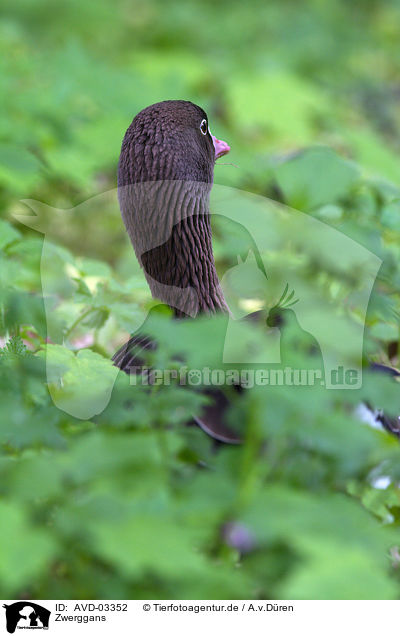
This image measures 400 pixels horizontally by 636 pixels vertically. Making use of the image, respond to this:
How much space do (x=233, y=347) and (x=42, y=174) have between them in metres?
2.90

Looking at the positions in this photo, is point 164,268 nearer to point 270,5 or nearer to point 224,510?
point 224,510

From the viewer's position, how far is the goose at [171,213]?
193cm

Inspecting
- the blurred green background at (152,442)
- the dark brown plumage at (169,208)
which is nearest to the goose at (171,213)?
the dark brown plumage at (169,208)

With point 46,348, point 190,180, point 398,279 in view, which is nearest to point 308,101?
point 398,279

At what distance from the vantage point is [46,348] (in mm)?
1839
